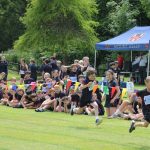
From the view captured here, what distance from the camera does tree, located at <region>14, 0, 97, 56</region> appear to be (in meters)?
43.4

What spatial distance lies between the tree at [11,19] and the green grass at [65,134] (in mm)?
44645

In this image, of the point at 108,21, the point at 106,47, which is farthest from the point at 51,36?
the point at 106,47

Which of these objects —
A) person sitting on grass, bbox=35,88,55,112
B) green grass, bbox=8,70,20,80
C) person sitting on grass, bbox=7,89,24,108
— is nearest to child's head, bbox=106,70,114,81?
person sitting on grass, bbox=35,88,55,112

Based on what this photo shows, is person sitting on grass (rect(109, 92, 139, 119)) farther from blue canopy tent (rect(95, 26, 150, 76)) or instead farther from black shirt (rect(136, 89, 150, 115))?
blue canopy tent (rect(95, 26, 150, 76))

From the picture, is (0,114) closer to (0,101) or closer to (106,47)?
(0,101)

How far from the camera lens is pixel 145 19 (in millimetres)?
47906

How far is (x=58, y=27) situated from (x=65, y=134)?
31319mm

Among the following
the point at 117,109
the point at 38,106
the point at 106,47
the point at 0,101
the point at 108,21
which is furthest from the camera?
the point at 108,21

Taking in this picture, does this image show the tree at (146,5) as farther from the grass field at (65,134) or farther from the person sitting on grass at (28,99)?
the grass field at (65,134)

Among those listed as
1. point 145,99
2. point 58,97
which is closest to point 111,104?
point 58,97


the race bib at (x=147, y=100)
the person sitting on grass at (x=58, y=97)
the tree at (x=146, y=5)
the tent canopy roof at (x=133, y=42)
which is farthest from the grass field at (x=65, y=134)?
the tree at (x=146, y=5)

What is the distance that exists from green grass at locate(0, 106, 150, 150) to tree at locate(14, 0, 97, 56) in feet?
85.4

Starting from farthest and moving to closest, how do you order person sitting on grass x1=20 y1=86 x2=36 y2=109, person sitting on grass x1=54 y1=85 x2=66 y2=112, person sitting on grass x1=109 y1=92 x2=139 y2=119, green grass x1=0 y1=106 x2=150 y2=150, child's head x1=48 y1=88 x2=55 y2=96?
person sitting on grass x1=20 y1=86 x2=36 y2=109
child's head x1=48 y1=88 x2=55 y2=96
person sitting on grass x1=54 y1=85 x2=66 y2=112
person sitting on grass x1=109 y1=92 x2=139 y2=119
green grass x1=0 y1=106 x2=150 y2=150

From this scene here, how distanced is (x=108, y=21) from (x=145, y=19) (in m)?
3.38
